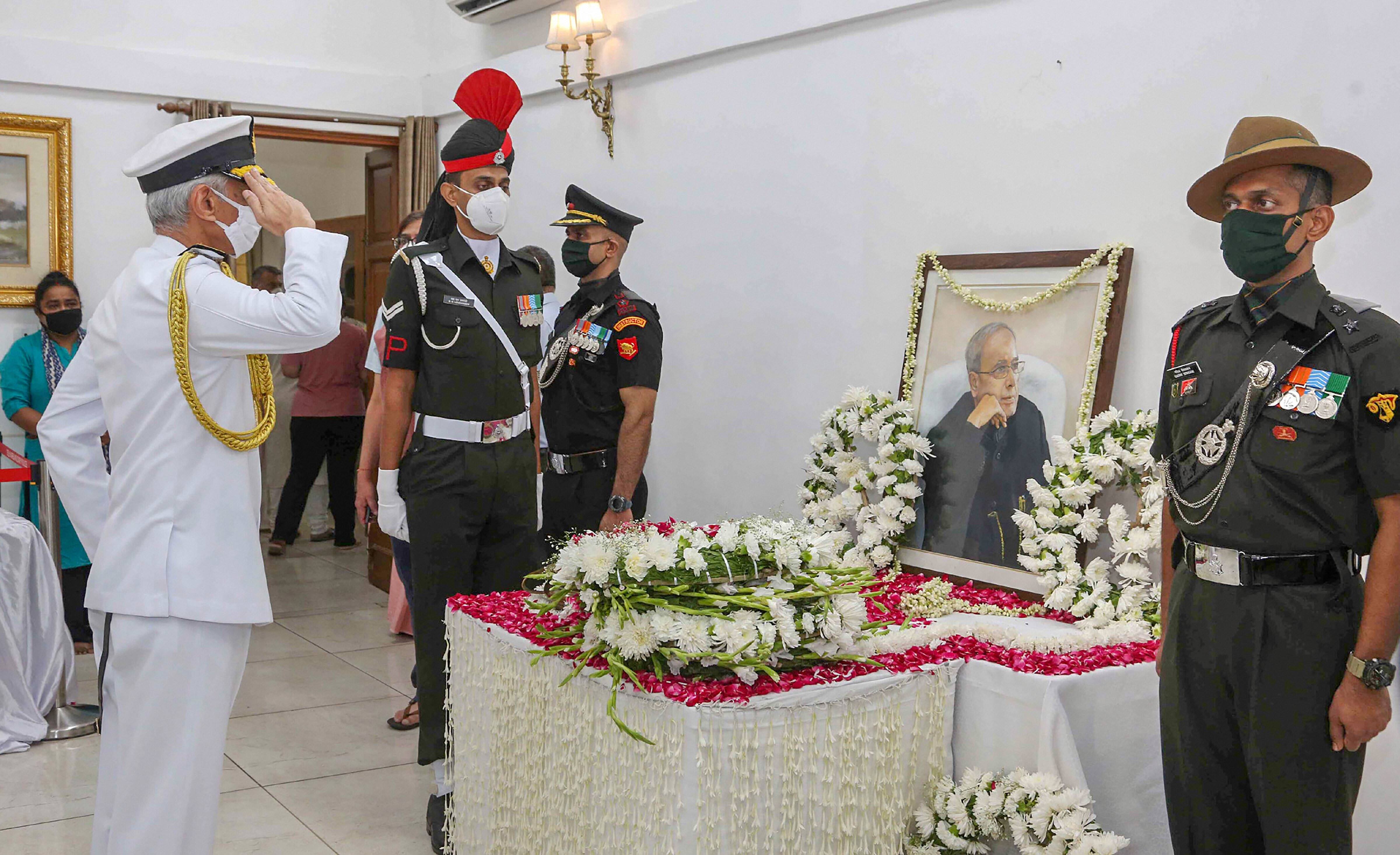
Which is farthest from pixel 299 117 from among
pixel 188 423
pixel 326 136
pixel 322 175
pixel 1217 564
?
pixel 1217 564

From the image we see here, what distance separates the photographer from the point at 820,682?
249cm

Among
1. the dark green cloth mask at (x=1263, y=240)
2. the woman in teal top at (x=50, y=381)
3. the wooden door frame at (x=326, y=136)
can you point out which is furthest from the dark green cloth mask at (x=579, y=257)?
the wooden door frame at (x=326, y=136)

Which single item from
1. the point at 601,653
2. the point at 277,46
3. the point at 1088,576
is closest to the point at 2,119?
the point at 277,46

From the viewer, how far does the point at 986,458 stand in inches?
143

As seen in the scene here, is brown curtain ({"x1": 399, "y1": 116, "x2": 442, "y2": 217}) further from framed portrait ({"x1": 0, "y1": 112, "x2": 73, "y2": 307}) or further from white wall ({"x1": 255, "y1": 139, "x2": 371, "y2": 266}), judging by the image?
white wall ({"x1": 255, "y1": 139, "x2": 371, "y2": 266})

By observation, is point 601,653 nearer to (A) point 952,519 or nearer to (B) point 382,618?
(A) point 952,519

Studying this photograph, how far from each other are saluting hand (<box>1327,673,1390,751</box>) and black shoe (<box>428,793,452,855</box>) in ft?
7.22

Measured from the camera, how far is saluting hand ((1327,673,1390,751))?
208 cm

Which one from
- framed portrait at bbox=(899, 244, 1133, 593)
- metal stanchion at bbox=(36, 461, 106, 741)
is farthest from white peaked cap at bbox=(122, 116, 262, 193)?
metal stanchion at bbox=(36, 461, 106, 741)

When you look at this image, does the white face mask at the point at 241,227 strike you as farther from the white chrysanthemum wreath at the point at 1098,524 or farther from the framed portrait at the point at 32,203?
the framed portrait at the point at 32,203

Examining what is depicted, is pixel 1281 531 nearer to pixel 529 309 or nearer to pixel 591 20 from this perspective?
pixel 529 309

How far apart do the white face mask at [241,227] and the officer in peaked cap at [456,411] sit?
0.86 meters

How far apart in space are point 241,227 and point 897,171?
2255 millimetres

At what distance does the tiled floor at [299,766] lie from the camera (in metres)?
3.48
